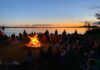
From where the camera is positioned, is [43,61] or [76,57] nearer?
[43,61]

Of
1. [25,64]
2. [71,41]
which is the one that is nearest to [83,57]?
[25,64]

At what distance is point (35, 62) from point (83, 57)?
268cm

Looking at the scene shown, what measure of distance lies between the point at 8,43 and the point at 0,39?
0.82m

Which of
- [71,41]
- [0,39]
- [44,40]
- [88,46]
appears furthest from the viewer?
[44,40]

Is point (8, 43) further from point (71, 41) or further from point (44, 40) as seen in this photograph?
point (71, 41)

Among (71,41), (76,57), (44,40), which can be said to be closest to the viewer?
(76,57)

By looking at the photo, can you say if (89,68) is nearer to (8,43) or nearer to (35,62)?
(35,62)

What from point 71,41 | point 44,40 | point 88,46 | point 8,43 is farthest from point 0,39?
point 88,46

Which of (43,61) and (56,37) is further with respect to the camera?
(56,37)

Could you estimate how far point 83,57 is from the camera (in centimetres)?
1762

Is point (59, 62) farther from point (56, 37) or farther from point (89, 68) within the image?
point (56, 37)

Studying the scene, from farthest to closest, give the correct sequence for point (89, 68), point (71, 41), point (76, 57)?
point (71, 41) → point (76, 57) → point (89, 68)

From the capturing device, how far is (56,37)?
31.9 metres

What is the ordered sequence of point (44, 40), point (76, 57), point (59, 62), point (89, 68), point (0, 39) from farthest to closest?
point (44, 40) < point (0, 39) < point (76, 57) < point (59, 62) < point (89, 68)
